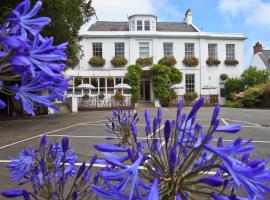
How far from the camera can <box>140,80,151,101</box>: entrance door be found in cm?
3971

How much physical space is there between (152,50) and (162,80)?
352 cm

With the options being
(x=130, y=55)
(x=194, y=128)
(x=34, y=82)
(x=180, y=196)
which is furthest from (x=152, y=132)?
(x=130, y=55)

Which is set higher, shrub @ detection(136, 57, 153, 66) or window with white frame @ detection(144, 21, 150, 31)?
window with white frame @ detection(144, 21, 150, 31)

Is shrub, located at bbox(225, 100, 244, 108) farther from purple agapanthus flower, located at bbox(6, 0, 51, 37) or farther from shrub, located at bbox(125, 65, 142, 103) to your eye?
purple agapanthus flower, located at bbox(6, 0, 51, 37)

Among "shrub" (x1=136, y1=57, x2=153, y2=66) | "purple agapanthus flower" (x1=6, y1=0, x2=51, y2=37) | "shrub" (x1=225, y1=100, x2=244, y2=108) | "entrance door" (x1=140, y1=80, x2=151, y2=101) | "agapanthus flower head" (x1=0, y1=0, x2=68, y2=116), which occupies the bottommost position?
"shrub" (x1=225, y1=100, x2=244, y2=108)

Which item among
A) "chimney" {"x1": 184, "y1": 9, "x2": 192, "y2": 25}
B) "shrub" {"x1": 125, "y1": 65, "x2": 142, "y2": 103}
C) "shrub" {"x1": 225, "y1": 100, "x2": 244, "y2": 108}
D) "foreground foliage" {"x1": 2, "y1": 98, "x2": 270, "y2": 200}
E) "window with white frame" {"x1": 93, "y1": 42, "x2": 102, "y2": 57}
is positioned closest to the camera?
"foreground foliage" {"x1": 2, "y1": 98, "x2": 270, "y2": 200}

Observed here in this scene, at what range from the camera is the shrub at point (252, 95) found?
36.7 meters

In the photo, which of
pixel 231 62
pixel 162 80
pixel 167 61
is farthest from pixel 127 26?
pixel 231 62

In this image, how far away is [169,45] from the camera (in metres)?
40.1

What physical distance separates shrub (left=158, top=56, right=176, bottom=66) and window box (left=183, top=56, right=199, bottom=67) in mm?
1150

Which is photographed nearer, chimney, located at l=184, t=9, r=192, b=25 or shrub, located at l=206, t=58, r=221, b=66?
shrub, located at l=206, t=58, r=221, b=66

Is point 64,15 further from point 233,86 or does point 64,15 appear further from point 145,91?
point 233,86

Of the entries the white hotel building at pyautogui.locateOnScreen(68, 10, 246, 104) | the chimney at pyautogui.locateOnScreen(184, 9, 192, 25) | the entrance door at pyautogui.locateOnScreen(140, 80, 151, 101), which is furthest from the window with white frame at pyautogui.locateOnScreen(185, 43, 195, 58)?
the entrance door at pyautogui.locateOnScreen(140, 80, 151, 101)

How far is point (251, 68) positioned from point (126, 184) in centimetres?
4099
